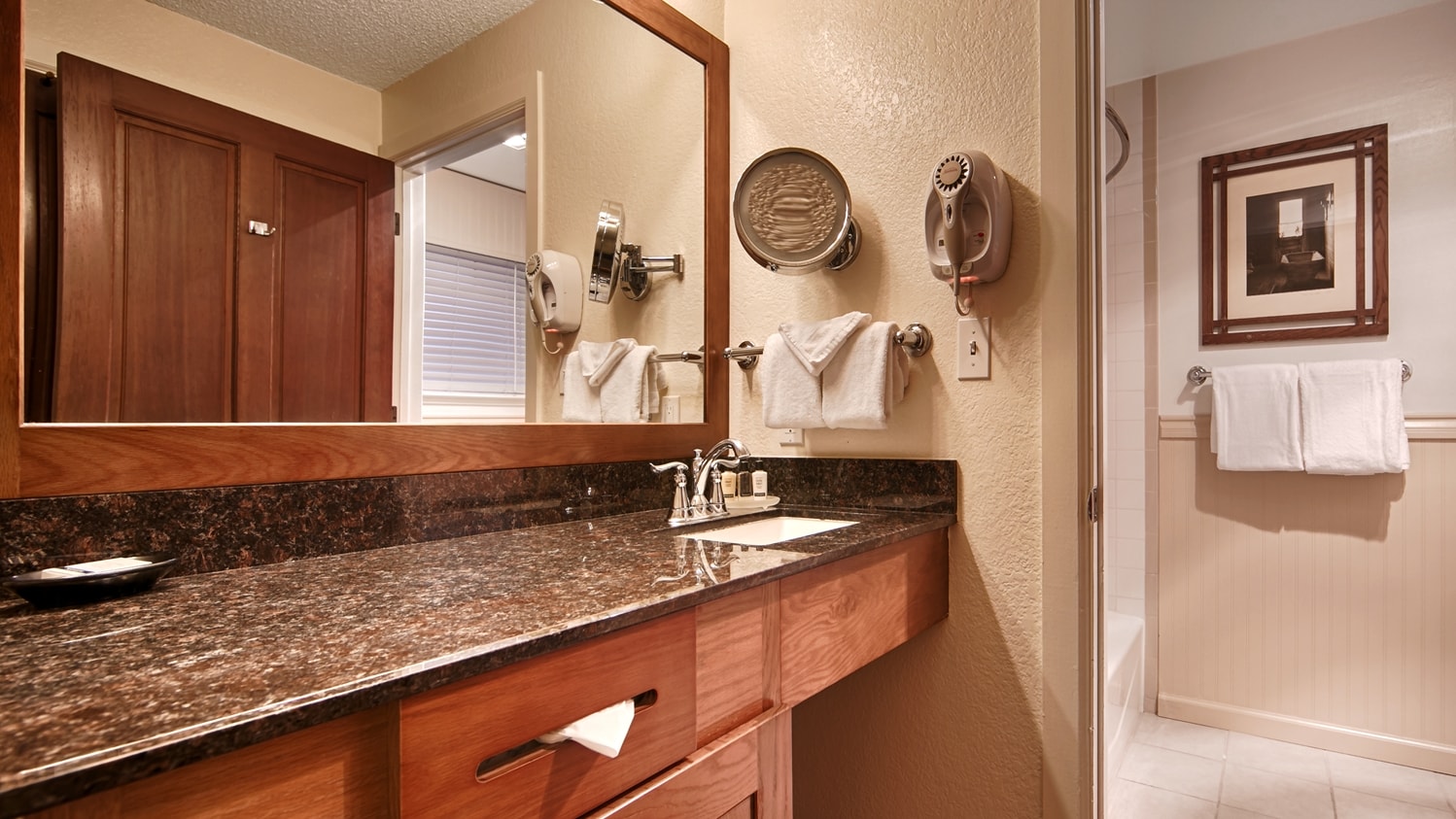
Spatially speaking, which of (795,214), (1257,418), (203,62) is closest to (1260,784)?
(1257,418)

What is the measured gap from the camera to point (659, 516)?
151 cm

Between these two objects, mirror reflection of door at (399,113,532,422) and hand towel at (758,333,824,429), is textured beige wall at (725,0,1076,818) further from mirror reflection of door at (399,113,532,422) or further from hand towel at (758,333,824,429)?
mirror reflection of door at (399,113,532,422)

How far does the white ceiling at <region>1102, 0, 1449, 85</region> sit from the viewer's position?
2.14 m

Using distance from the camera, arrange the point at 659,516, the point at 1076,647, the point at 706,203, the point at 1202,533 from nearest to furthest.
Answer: the point at 1076,647 < the point at 659,516 < the point at 706,203 < the point at 1202,533

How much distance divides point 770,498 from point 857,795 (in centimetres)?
70

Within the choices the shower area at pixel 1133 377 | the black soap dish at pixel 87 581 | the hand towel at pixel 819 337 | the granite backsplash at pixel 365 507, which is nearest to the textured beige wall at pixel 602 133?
the granite backsplash at pixel 365 507

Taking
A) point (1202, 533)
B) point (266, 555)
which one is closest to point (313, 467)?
→ point (266, 555)

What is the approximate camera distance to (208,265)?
3.07ft

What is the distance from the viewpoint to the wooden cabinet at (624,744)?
51 centimetres

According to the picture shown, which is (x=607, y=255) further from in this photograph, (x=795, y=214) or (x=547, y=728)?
(x=547, y=728)

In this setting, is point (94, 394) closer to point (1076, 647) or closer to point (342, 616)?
point (342, 616)

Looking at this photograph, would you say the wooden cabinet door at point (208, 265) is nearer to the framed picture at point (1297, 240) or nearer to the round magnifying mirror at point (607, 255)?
the round magnifying mirror at point (607, 255)

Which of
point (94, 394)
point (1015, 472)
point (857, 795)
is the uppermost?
point (94, 394)

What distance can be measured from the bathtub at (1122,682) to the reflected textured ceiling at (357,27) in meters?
1.98
